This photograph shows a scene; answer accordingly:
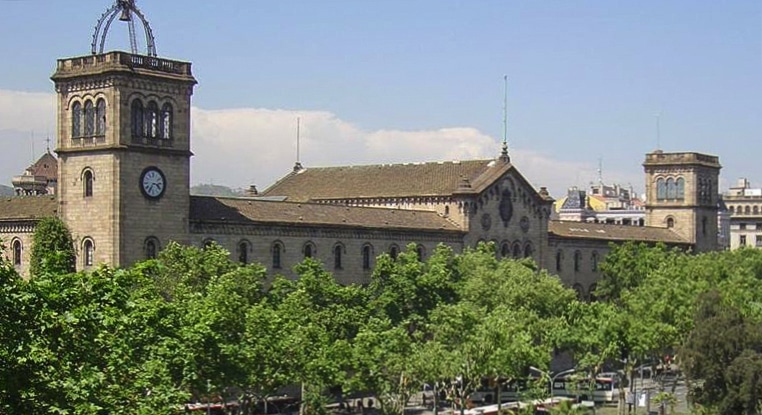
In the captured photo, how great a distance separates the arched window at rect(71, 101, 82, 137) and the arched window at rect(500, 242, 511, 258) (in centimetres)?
4211

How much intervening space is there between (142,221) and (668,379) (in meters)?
44.4

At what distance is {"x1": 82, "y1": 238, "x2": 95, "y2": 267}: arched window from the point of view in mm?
76062

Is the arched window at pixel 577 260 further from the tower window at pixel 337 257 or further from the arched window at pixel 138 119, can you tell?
the arched window at pixel 138 119

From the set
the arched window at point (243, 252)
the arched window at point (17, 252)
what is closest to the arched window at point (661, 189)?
the arched window at point (243, 252)

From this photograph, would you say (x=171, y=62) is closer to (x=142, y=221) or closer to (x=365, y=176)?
(x=142, y=221)

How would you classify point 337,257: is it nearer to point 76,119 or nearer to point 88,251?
point 88,251

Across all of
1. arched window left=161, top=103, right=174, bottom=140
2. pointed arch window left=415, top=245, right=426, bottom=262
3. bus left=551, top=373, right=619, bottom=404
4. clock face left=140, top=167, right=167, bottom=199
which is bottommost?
bus left=551, top=373, right=619, bottom=404

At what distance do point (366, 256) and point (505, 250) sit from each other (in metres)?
18.0

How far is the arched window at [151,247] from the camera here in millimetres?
77000

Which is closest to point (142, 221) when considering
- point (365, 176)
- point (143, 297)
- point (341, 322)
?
point (341, 322)

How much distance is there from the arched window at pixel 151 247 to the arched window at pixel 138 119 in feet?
20.1

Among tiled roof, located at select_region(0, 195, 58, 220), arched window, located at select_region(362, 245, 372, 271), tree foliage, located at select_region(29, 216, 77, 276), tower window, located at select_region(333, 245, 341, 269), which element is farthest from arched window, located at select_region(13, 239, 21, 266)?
arched window, located at select_region(362, 245, 372, 271)

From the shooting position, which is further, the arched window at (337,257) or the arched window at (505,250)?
the arched window at (505,250)

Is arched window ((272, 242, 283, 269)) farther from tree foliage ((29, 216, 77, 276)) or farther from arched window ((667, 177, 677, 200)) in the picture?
arched window ((667, 177, 677, 200))
